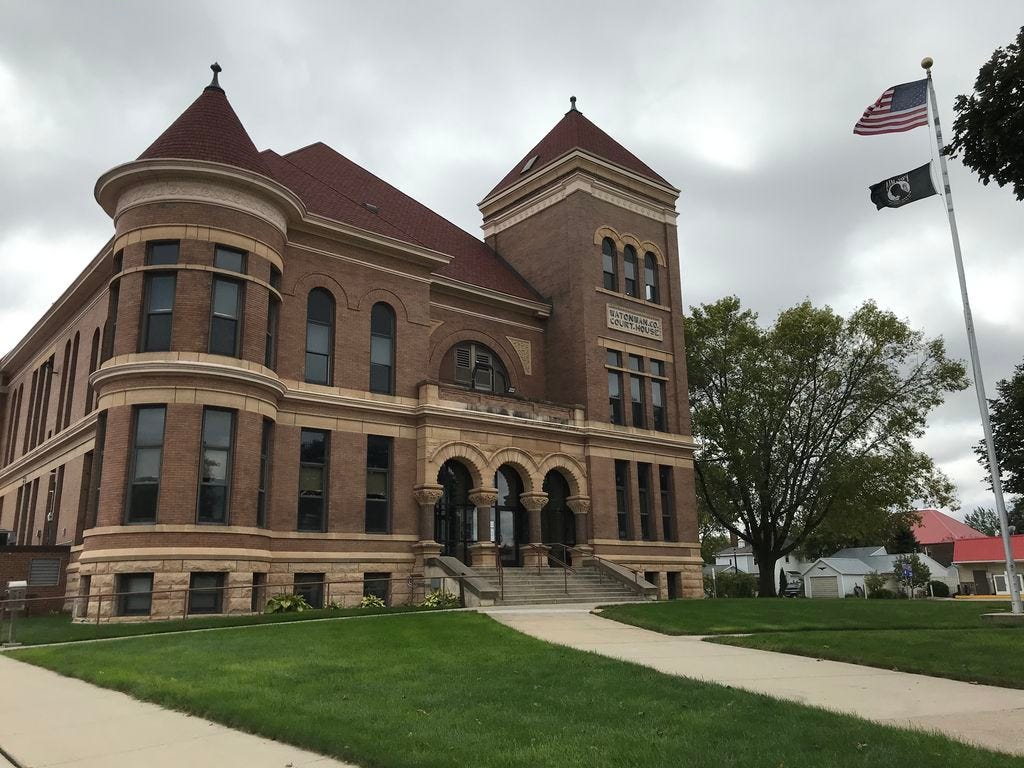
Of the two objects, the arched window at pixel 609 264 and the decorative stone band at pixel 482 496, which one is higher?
the arched window at pixel 609 264

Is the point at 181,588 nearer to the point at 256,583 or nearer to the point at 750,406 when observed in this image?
the point at 256,583

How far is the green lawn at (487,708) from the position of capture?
6.00 m

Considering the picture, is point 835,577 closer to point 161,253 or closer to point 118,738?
point 161,253

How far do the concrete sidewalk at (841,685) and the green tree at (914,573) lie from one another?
55414 millimetres

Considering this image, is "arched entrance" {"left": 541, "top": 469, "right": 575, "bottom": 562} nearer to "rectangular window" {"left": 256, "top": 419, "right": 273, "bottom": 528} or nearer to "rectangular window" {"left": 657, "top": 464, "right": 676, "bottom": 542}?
"rectangular window" {"left": 657, "top": 464, "right": 676, "bottom": 542}

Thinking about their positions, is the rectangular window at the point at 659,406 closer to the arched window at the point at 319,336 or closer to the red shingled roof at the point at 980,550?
the arched window at the point at 319,336

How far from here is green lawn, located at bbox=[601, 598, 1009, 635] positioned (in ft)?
56.8

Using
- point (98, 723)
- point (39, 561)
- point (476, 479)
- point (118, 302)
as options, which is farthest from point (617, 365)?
point (98, 723)

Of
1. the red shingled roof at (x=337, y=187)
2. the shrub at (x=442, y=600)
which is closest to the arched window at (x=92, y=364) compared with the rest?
the red shingled roof at (x=337, y=187)

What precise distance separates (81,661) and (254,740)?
692 centimetres

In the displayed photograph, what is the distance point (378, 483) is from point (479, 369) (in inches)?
268

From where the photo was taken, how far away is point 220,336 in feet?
73.3

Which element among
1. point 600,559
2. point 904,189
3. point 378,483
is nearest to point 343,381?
point 378,483

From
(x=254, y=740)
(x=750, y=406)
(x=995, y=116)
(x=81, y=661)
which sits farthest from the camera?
(x=750, y=406)
